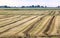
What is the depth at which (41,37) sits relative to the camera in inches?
544

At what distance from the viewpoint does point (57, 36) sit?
1416 cm

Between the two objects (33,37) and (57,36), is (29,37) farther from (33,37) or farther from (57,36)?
(57,36)

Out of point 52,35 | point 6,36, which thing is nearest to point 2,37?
point 6,36

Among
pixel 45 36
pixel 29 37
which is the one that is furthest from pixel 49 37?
pixel 29 37

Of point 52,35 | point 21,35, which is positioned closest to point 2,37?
point 21,35

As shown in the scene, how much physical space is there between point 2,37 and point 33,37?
6.48 ft

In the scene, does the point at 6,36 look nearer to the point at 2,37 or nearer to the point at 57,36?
the point at 2,37

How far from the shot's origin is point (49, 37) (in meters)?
13.9

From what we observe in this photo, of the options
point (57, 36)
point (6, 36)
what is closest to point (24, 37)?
point (6, 36)

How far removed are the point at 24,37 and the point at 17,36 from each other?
518mm

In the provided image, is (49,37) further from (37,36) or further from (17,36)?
(17,36)

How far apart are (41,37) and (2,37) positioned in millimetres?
2495

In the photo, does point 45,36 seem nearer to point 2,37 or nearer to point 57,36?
point 57,36

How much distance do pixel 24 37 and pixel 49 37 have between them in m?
1.63
